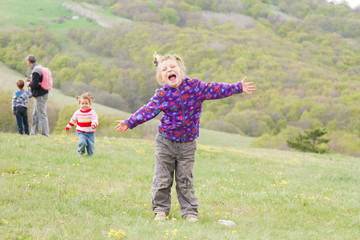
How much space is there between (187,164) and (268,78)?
436 ft

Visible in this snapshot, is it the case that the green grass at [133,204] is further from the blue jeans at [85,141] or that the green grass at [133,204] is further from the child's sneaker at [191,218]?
the blue jeans at [85,141]

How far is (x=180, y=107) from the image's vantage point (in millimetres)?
6367

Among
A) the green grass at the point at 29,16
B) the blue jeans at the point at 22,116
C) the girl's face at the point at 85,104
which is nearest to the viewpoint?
the girl's face at the point at 85,104

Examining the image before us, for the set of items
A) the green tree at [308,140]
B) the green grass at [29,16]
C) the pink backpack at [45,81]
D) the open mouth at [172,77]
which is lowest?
the green tree at [308,140]

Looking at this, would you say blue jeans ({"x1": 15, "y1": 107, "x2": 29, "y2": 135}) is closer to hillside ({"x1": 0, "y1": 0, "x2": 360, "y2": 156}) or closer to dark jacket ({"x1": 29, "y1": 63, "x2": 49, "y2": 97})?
dark jacket ({"x1": 29, "y1": 63, "x2": 49, "y2": 97})

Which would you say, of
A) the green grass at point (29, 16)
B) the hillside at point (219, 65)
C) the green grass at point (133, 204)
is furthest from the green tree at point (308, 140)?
the green grass at point (29, 16)

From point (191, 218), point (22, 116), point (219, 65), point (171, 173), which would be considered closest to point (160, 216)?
point (191, 218)

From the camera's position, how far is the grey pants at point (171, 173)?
21.5 feet

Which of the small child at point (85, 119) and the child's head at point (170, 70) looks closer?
the child's head at point (170, 70)

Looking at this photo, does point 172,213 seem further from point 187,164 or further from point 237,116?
point 237,116

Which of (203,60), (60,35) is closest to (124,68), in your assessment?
(203,60)

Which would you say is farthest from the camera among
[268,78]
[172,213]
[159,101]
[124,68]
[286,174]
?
[124,68]

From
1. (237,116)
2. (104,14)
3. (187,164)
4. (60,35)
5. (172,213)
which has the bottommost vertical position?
(237,116)

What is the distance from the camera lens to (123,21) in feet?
628
